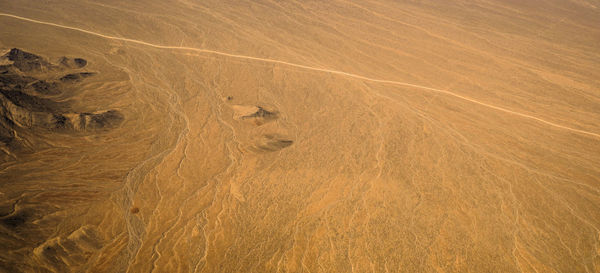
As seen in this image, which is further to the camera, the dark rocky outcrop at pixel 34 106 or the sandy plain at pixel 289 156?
the dark rocky outcrop at pixel 34 106

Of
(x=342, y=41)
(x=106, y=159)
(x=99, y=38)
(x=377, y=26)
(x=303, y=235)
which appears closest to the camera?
(x=303, y=235)

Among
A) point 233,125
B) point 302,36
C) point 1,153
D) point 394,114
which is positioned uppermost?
point 302,36

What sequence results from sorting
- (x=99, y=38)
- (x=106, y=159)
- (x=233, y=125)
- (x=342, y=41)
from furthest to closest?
(x=342, y=41), (x=99, y=38), (x=233, y=125), (x=106, y=159)

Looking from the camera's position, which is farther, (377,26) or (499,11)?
(499,11)

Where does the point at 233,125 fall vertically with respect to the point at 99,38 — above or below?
below

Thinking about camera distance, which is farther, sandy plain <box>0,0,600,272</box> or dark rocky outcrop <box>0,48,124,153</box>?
dark rocky outcrop <box>0,48,124,153</box>

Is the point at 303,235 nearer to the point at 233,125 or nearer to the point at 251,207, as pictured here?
the point at 251,207

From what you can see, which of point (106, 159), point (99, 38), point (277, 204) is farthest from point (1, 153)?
point (99, 38)

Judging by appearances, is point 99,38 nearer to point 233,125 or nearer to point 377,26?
point 233,125
